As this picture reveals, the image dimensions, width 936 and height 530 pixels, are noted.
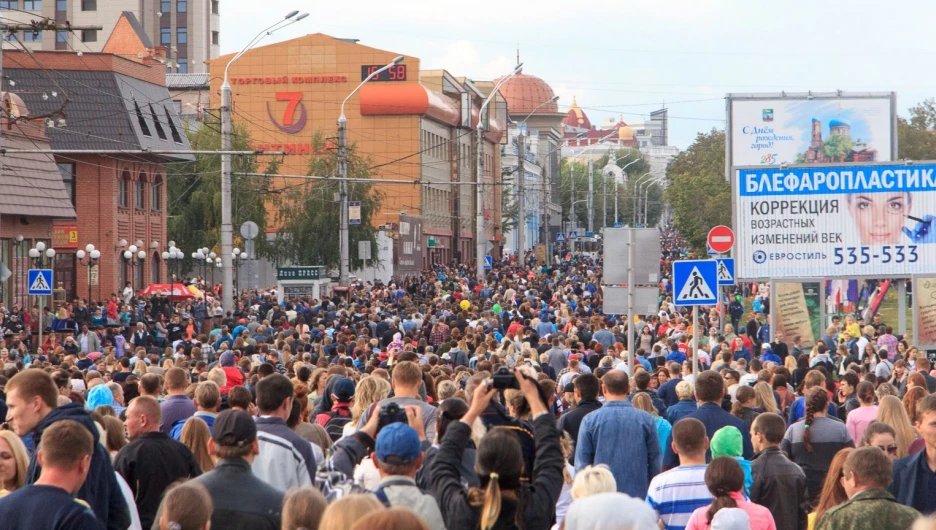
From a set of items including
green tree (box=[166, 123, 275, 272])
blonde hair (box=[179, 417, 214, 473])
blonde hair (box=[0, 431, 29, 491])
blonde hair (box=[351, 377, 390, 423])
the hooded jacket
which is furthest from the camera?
green tree (box=[166, 123, 275, 272])

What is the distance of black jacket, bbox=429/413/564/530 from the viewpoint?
5641mm

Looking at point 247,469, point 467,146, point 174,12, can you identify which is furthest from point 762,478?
point 174,12

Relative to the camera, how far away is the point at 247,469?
624 centimetres

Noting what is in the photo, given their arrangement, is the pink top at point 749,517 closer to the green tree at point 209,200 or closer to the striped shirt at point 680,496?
the striped shirt at point 680,496

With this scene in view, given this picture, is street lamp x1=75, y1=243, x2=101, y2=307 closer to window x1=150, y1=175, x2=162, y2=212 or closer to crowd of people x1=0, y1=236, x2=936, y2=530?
window x1=150, y1=175, x2=162, y2=212

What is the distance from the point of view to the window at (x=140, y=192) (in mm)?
49706

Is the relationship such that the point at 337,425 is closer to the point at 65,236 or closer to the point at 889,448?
the point at 889,448

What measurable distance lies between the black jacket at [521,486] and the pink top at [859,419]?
494 centimetres

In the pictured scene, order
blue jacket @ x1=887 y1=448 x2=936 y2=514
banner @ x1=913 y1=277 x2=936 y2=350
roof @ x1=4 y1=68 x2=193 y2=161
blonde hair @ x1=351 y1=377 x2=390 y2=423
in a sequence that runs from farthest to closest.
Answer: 1. roof @ x1=4 y1=68 x2=193 y2=161
2. banner @ x1=913 y1=277 x2=936 y2=350
3. blonde hair @ x1=351 y1=377 x2=390 y2=423
4. blue jacket @ x1=887 y1=448 x2=936 y2=514

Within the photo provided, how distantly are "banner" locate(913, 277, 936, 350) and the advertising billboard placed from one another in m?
1.33

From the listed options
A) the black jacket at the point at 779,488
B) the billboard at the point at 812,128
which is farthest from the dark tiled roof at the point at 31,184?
the black jacket at the point at 779,488

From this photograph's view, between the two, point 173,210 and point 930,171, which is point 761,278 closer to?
point 930,171

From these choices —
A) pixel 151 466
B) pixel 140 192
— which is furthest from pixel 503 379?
pixel 140 192

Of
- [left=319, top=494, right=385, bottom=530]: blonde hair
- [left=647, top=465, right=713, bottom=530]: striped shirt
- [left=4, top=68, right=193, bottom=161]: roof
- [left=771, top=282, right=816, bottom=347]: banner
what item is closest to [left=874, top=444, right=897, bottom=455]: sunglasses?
[left=647, top=465, right=713, bottom=530]: striped shirt
